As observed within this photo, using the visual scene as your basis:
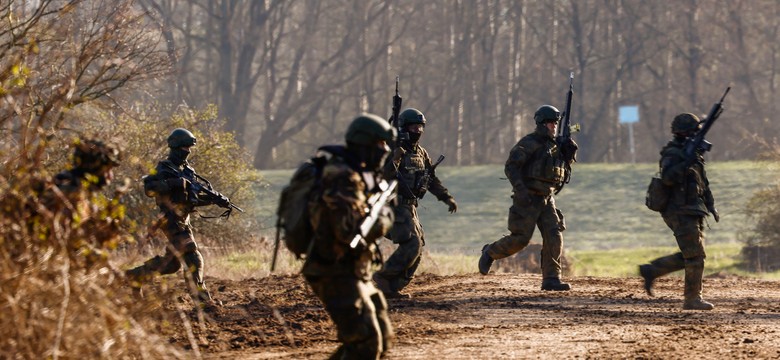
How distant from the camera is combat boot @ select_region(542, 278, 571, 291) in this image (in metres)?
14.2

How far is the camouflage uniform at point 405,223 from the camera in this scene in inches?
507

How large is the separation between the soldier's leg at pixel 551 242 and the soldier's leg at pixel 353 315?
621 centimetres

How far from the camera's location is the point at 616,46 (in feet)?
175

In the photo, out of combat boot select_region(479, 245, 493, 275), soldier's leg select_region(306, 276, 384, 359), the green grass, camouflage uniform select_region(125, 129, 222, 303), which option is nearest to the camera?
soldier's leg select_region(306, 276, 384, 359)

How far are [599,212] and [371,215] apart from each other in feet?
104

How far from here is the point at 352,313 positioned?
25.6 feet

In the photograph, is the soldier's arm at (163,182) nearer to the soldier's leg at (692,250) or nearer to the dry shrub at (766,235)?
the soldier's leg at (692,250)

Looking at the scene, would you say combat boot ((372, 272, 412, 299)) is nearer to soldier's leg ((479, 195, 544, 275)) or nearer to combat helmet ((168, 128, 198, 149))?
soldier's leg ((479, 195, 544, 275))

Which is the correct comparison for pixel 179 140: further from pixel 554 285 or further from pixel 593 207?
pixel 593 207

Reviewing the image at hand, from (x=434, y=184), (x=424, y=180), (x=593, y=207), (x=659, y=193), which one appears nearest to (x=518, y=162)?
(x=434, y=184)

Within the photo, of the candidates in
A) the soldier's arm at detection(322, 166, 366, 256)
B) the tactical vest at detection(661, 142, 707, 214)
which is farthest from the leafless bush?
the tactical vest at detection(661, 142, 707, 214)

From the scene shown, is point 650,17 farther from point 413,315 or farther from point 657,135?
point 413,315

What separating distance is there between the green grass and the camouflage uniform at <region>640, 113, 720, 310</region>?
14771 mm

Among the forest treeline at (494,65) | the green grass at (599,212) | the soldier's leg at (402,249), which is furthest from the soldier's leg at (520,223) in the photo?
the forest treeline at (494,65)
